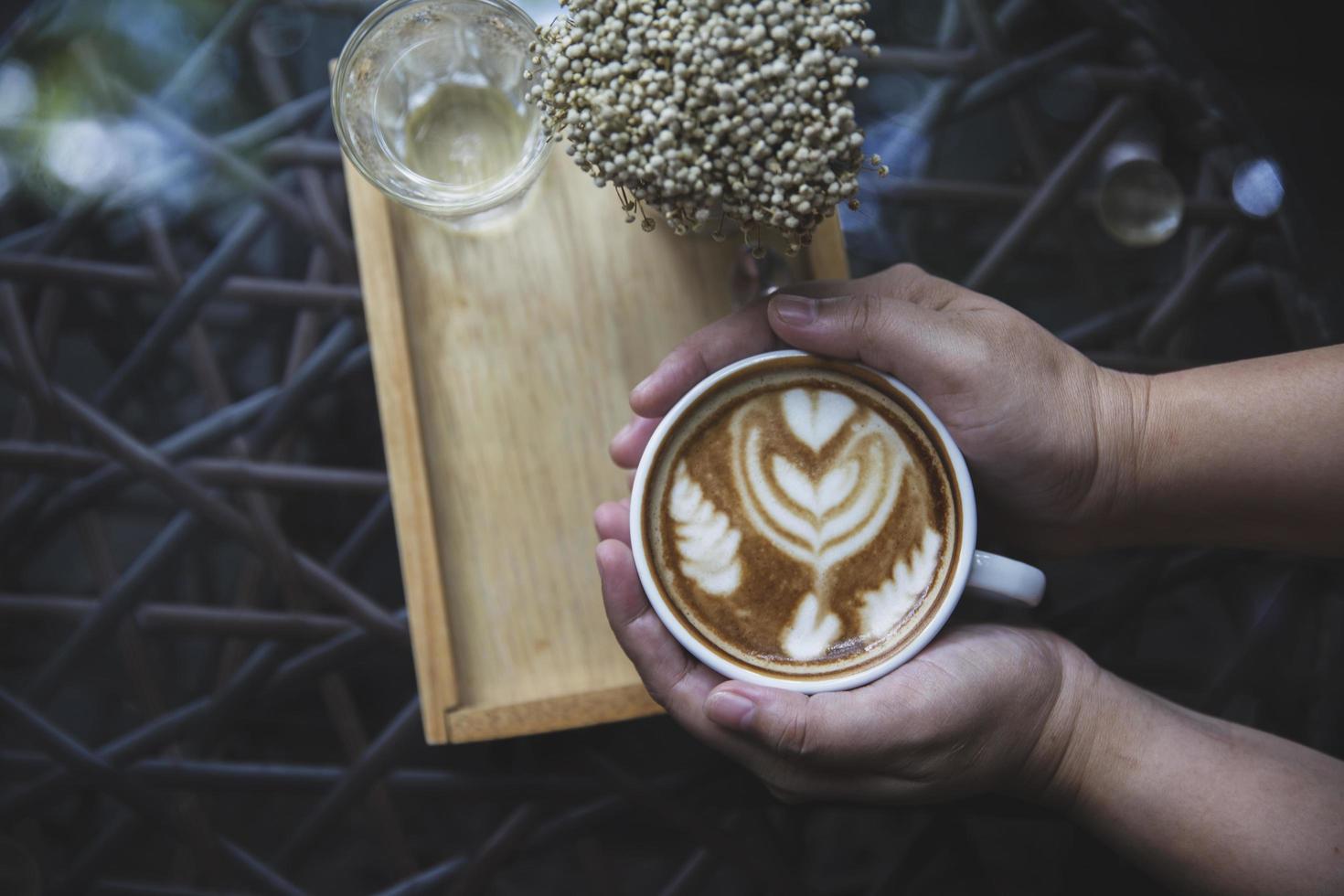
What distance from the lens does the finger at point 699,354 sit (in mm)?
928

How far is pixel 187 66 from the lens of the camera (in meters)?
1.12

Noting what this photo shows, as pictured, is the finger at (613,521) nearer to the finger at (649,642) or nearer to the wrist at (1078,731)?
the finger at (649,642)

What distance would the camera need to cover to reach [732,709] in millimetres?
855

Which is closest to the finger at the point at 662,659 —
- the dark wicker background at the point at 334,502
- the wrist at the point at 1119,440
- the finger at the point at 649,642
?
the finger at the point at 649,642

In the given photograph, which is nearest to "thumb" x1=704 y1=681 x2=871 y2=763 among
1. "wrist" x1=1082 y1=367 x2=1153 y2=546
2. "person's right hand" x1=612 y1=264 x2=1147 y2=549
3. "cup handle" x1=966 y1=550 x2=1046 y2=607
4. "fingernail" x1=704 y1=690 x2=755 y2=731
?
"fingernail" x1=704 y1=690 x2=755 y2=731

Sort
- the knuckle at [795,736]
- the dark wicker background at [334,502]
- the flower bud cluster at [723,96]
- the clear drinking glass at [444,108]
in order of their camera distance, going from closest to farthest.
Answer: the flower bud cluster at [723,96] < the knuckle at [795,736] < the clear drinking glass at [444,108] < the dark wicker background at [334,502]

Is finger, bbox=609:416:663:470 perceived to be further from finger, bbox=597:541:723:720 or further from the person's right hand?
finger, bbox=597:541:723:720

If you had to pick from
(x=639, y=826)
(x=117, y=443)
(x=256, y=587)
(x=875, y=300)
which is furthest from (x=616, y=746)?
(x=117, y=443)

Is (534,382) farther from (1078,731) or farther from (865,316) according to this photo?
(1078,731)

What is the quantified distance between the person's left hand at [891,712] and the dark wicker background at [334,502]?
185mm

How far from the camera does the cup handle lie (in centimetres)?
86

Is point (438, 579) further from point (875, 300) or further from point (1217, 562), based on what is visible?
point (1217, 562)

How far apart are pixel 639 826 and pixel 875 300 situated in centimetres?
70

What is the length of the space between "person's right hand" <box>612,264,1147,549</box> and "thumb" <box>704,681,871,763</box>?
0.92ft
